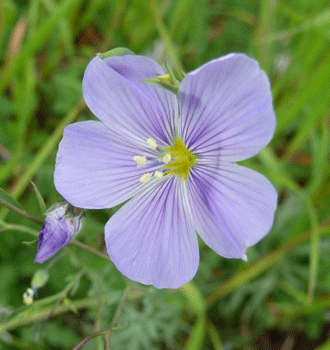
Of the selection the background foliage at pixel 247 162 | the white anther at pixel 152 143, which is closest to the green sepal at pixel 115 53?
Answer: the white anther at pixel 152 143

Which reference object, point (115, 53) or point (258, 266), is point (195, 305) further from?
point (115, 53)

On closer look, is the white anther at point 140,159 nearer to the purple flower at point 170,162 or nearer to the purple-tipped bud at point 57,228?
the purple flower at point 170,162

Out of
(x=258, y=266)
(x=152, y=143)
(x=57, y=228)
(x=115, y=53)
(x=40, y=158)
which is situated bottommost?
(x=258, y=266)

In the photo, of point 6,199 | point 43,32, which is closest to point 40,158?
point 43,32

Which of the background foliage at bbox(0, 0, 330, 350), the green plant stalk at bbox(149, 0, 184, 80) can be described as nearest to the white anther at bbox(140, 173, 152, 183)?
the background foliage at bbox(0, 0, 330, 350)

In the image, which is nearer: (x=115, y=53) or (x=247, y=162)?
(x=115, y=53)

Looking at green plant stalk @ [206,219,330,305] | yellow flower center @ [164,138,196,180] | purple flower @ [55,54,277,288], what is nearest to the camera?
purple flower @ [55,54,277,288]

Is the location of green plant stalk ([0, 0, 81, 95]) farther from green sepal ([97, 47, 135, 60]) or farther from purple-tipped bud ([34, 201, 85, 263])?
purple-tipped bud ([34, 201, 85, 263])
